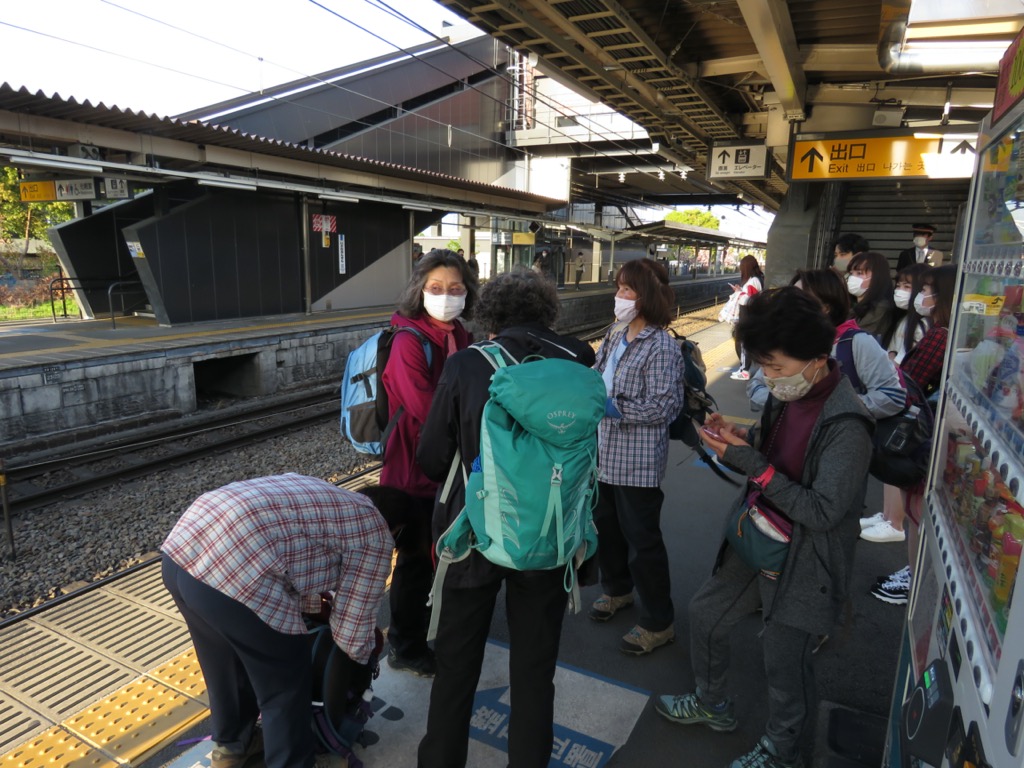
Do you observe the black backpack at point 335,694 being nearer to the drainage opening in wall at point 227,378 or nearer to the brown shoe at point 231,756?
the brown shoe at point 231,756

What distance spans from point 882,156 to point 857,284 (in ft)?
14.9

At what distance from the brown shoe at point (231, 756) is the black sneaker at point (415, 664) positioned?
73 centimetres

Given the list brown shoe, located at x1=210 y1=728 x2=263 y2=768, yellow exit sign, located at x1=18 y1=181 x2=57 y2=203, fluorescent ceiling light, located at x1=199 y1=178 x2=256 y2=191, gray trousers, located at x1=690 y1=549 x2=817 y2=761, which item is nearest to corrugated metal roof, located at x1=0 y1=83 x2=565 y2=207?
fluorescent ceiling light, located at x1=199 y1=178 x2=256 y2=191

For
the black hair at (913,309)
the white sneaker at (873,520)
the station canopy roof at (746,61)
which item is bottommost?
the white sneaker at (873,520)

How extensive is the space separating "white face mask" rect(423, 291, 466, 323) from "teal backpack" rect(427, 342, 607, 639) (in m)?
0.95

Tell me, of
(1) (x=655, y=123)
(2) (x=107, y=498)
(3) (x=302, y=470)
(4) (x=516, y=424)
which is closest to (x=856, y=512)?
(4) (x=516, y=424)

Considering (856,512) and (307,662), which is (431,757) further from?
(856,512)

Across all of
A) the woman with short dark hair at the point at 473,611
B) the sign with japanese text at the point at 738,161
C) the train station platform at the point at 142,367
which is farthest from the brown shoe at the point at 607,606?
the sign with japanese text at the point at 738,161

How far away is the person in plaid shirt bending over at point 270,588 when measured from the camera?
195cm

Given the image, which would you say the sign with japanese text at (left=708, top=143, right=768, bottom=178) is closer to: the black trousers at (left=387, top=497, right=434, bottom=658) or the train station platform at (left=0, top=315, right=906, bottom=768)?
the train station platform at (left=0, top=315, right=906, bottom=768)

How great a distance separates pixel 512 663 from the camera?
2.14 metres

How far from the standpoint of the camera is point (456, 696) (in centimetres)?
210

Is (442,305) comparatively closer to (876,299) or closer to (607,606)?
(607,606)

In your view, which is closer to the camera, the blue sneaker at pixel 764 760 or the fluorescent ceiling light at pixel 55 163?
the blue sneaker at pixel 764 760
